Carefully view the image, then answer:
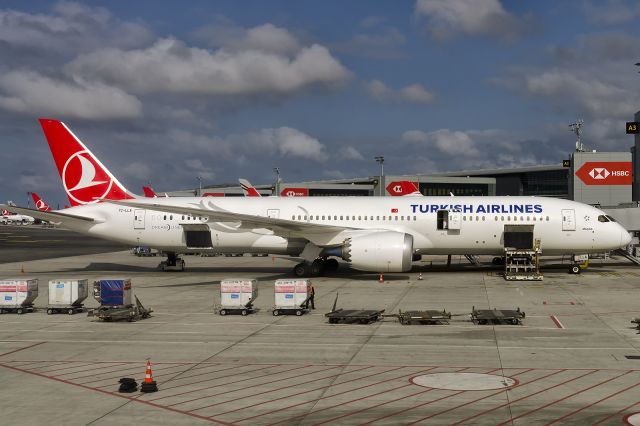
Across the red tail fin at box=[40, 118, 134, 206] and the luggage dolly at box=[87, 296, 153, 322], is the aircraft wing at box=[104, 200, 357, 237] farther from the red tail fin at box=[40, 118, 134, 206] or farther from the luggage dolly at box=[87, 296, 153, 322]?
the luggage dolly at box=[87, 296, 153, 322]

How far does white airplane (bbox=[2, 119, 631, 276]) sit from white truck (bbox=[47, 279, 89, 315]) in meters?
10.1

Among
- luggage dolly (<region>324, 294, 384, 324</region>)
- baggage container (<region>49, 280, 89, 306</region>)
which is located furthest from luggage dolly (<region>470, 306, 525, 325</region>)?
baggage container (<region>49, 280, 89, 306</region>)

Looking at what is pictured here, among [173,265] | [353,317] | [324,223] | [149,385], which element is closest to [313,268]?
[324,223]

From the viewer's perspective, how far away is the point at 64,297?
27.6 meters

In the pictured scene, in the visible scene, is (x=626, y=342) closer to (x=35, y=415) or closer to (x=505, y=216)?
(x=35, y=415)

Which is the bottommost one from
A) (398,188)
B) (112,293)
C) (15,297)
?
(15,297)

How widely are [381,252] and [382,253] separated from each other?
0.08 meters

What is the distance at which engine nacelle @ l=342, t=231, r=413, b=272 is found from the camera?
37.1m

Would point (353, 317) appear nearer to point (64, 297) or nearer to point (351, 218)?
point (64, 297)

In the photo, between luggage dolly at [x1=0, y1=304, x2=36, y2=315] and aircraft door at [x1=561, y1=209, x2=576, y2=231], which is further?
aircraft door at [x1=561, y1=209, x2=576, y2=231]

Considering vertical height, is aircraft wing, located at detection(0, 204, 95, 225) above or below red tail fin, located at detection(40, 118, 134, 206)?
below

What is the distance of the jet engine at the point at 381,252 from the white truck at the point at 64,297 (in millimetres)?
15195

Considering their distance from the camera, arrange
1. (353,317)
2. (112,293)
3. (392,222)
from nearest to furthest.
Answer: (353,317), (112,293), (392,222)

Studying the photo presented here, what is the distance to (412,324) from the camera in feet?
78.9
